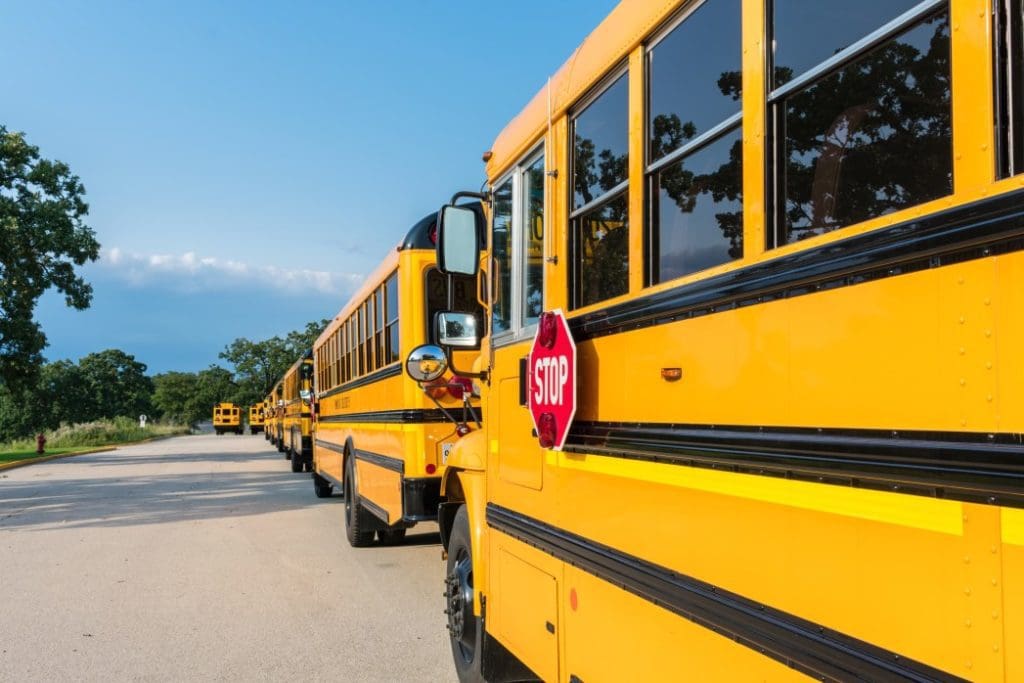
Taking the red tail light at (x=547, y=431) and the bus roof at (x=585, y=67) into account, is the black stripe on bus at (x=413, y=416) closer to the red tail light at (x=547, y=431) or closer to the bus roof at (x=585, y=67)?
the bus roof at (x=585, y=67)

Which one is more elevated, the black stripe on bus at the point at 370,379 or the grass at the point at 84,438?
the black stripe on bus at the point at 370,379

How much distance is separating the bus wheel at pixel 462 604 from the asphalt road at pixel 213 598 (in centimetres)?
46

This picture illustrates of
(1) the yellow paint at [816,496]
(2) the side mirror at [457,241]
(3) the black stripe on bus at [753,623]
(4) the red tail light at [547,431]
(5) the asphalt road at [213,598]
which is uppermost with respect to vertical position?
(2) the side mirror at [457,241]

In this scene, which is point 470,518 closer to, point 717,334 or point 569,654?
point 569,654

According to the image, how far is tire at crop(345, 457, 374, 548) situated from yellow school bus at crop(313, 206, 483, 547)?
0.01m

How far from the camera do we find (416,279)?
7227 mm

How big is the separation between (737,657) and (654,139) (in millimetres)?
1369

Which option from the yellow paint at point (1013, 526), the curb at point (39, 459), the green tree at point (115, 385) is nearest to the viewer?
the yellow paint at point (1013, 526)

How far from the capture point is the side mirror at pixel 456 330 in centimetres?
406

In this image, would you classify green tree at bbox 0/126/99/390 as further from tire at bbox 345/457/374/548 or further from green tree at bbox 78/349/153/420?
green tree at bbox 78/349/153/420

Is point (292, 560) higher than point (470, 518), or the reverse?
point (470, 518)

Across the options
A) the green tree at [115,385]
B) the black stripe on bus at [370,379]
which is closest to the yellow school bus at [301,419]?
the black stripe on bus at [370,379]

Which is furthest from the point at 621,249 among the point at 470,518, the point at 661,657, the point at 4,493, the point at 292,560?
the point at 4,493

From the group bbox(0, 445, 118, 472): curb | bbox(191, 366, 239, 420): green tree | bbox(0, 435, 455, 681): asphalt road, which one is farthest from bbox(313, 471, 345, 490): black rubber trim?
bbox(191, 366, 239, 420): green tree
